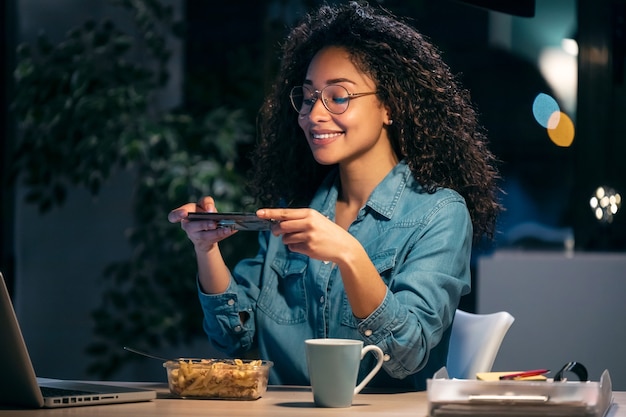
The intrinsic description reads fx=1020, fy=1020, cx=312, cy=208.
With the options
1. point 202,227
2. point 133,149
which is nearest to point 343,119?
point 202,227

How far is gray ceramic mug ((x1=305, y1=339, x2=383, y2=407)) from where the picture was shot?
1588 mm

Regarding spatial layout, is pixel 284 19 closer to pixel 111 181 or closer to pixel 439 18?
pixel 439 18

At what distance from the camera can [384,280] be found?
2.10 meters

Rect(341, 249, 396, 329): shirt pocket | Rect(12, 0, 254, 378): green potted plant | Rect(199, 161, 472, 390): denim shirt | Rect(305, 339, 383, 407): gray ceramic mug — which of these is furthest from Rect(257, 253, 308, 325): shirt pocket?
Rect(12, 0, 254, 378): green potted plant

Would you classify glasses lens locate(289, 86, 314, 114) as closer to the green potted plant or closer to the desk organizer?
the desk organizer

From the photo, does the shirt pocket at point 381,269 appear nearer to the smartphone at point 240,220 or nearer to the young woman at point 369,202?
the young woman at point 369,202

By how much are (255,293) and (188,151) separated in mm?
1937

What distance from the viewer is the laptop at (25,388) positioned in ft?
4.95

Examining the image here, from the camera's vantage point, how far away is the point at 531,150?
4.13 metres

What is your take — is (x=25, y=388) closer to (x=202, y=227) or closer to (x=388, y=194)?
(x=202, y=227)

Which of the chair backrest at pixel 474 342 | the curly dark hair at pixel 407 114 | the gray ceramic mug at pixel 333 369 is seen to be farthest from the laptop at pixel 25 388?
the curly dark hair at pixel 407 114

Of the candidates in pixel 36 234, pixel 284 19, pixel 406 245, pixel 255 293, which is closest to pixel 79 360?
pixel 36 234

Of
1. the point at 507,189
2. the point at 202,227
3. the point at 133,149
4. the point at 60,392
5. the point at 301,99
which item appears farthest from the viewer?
the point at 507,189

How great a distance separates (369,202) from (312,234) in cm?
43
